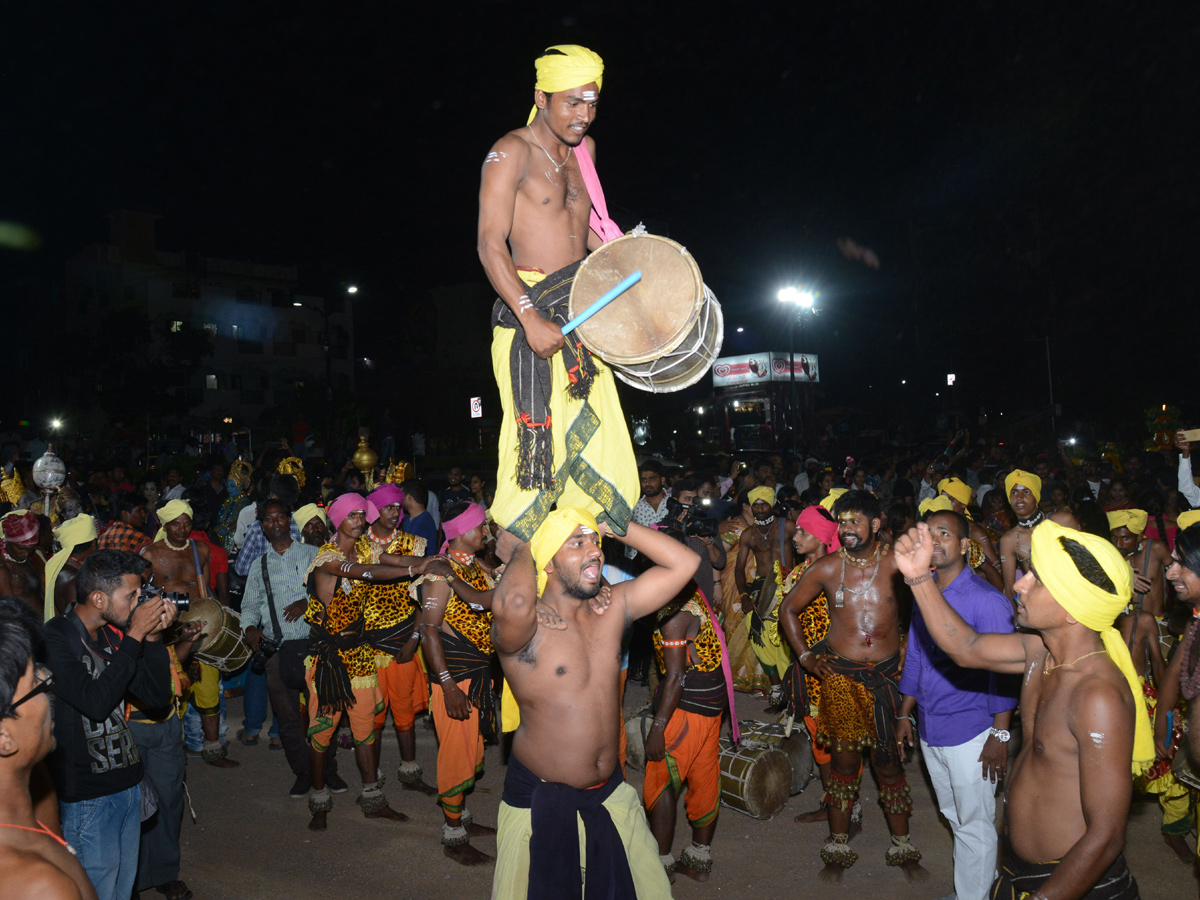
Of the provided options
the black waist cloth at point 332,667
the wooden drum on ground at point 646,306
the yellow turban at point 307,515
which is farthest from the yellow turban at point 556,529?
the yellow turban at point 307,515

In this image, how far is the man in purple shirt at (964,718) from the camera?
468 centimetres

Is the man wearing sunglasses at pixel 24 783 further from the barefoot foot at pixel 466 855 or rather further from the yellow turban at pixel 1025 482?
the yellow turban at pixel 1025 482

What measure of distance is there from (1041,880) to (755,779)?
10.2ft

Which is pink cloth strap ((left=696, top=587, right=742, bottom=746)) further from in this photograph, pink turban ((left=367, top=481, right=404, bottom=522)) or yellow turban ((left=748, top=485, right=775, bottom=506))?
yellow turban ((left=748, top=485, right=775, bottom=506))

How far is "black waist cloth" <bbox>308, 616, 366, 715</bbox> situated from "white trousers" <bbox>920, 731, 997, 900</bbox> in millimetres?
4146

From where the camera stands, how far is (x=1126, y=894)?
3062mm

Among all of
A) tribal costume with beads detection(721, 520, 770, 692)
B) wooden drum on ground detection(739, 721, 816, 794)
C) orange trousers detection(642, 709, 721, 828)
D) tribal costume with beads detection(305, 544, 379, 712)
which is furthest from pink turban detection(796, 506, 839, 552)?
tribal costume with beads detection(305, 544, 379, 712)

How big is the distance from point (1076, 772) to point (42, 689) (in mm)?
3357

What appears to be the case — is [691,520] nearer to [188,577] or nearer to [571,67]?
[188,577]

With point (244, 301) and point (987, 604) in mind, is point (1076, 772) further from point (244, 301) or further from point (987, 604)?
point (244, 301)

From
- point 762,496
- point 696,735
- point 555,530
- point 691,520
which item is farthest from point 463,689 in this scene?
point 762,496

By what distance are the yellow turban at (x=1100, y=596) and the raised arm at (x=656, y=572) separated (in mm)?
1380

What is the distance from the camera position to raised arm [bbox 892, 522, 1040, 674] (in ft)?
11.2

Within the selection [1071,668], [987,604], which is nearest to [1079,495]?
[987,604]
